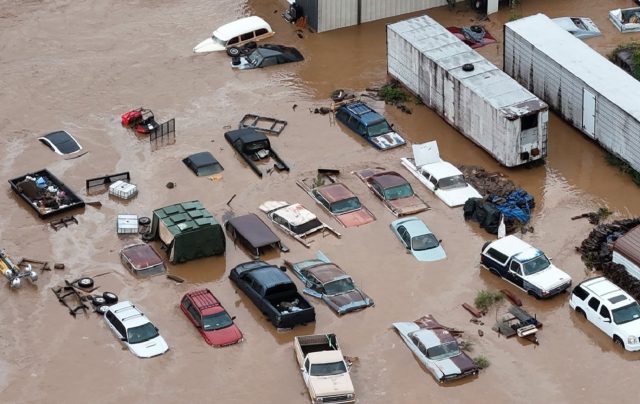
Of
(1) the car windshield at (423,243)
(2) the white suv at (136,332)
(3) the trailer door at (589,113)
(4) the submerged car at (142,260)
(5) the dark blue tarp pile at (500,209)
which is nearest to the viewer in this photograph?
(2) the white suv at (136,332)

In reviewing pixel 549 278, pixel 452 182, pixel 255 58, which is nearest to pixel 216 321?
pixel 549 278

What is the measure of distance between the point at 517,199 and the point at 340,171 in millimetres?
7391

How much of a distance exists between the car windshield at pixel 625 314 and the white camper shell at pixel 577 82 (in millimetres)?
9617

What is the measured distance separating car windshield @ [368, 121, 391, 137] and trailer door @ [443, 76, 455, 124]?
2.61m

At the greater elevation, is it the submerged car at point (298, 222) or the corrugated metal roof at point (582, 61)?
the corrugated metal roof at point (582, 61)

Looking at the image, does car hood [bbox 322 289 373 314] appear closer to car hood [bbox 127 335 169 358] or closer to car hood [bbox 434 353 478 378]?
car hood [bbox 434 353 478 378]

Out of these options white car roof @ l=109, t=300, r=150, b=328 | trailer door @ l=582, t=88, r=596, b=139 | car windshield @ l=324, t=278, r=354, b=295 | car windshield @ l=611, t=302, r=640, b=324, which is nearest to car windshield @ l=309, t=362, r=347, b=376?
car windshield @ l=324, t=278, r=354, b=295

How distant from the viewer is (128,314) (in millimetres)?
39375

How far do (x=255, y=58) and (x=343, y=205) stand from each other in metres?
13.5

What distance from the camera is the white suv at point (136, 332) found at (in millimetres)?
38469

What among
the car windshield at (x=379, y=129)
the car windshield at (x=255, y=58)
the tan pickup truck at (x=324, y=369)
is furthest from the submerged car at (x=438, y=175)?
the car windshield at (x=255, y=58)

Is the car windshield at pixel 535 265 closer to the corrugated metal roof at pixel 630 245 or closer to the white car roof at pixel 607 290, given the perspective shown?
the white car roof at pixel 607 290

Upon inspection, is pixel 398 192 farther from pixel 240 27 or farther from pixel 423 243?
pixel 240 27

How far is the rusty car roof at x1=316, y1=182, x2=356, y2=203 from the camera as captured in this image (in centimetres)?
4569
